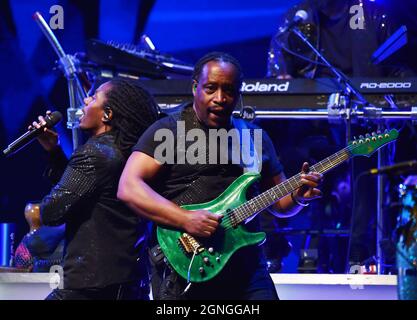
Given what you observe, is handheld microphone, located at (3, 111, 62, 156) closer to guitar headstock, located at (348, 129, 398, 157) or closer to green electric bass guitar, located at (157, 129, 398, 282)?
green electric bass guitar, located at (157, 129, 398, 282)

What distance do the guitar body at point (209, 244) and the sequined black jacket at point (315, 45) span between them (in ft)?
8.17

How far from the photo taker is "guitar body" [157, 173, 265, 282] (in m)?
3.86

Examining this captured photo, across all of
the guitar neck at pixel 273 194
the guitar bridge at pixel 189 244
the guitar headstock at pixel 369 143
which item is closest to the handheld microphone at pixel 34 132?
the guitar bridge at pixel 189 244

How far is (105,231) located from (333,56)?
9.84 ft

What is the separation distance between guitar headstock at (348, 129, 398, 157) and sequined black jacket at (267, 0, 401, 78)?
6.35ft

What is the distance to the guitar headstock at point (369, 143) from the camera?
424 centimetres

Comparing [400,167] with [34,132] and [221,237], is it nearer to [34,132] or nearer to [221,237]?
[221,237]

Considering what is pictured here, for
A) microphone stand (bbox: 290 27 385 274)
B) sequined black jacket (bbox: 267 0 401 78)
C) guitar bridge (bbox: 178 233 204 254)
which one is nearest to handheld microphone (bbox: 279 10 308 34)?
sequined black jacket (bbox: 267 0 401 78)

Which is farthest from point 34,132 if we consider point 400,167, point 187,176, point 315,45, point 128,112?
point 315,45

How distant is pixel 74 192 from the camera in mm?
4102

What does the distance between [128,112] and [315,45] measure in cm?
235

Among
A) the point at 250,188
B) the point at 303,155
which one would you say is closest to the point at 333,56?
the point at 303,155

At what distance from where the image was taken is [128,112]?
4.48m

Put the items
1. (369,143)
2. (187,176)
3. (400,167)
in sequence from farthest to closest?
(369,143)
(187,176)
(400,167)
